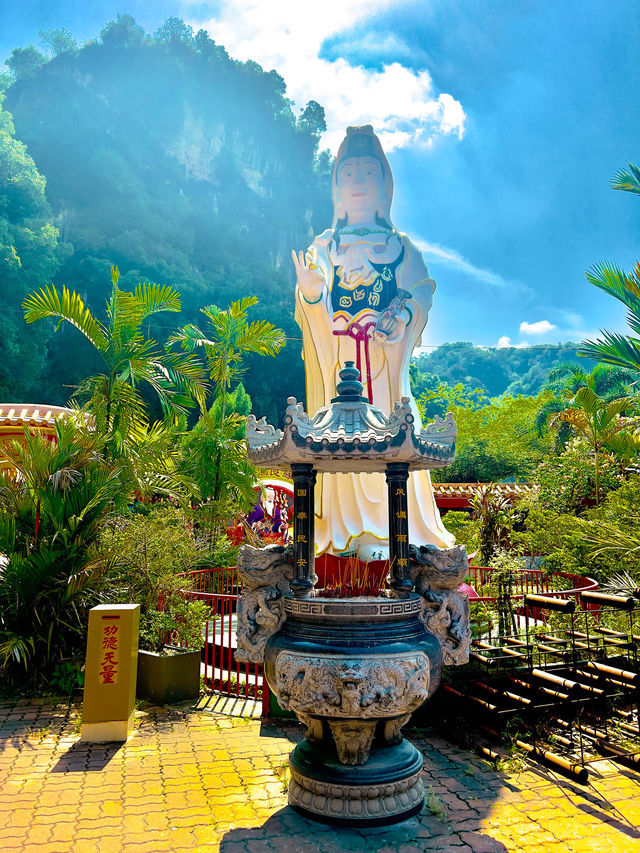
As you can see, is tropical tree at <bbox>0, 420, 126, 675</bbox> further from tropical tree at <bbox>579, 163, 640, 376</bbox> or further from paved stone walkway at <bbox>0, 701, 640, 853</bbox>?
tropical tree at <bbox>579, 163, 640, 376</bbox>

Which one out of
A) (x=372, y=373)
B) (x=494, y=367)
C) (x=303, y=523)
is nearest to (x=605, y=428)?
(x=372, y=373)

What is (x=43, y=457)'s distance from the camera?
22.0 feet

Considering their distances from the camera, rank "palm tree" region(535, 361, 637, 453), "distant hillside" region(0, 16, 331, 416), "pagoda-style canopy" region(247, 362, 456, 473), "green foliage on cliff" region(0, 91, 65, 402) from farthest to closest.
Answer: "distant hillside" region(0, 16, 331, 416) → "green foliage on cliff" region(0, 91, 65, 402) → "palm tree" region(535, 361, 637, 453) → "pagoda-style canopy" region(247, 362, 456, 473)

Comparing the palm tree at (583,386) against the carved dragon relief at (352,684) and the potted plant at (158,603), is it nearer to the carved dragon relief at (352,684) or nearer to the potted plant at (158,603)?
the potted plant at (158,603)

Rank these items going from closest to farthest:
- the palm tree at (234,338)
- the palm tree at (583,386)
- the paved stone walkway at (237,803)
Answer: the paved stone walkway at (237,803)
the palm tree at (234,338)
the palm tree at (583,386)

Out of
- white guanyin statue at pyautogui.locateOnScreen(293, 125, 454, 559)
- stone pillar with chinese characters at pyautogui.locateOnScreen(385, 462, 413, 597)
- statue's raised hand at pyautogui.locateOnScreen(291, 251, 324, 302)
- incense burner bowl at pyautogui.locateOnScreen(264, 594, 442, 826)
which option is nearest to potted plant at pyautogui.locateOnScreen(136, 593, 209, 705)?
white guanyin statue at pyautogui.locateOnScreen(293, 125, 454, 559)

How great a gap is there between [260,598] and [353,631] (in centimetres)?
76

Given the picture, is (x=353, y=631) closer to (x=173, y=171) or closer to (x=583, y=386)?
(x=583, y=386)

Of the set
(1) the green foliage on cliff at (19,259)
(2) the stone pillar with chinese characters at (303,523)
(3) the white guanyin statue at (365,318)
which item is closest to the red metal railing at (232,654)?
(3) the white guanyin statue at (365,318)

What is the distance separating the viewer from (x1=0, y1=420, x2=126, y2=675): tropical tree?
21.0ft

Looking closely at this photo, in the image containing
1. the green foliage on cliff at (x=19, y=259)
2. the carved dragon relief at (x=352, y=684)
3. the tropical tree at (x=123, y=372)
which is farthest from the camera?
the green foliage on cliff at (x=19, y=259)

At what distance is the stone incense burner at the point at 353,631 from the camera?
3684 millimetres

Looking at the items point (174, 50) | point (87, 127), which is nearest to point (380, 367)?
point (87, 127)

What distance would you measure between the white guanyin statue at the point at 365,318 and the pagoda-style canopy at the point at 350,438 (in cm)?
235
